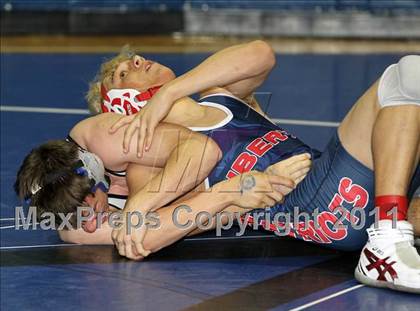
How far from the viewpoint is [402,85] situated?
3211 millimetres

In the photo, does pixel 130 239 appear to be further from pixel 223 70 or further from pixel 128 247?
pixel 223 70

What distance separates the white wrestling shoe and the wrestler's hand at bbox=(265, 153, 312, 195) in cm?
41

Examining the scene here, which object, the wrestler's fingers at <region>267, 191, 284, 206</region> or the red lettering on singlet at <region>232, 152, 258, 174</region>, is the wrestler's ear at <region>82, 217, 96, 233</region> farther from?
the wrestler's fingers at <region>267, 191, 284, 206</region>

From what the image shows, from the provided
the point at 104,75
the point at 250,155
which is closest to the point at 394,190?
the point at 250,155

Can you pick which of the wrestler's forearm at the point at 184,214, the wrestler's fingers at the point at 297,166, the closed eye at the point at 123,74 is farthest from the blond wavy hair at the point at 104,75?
the wrestler's fingers at the point at 297,166

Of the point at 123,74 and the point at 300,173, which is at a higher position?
the point at 123,74

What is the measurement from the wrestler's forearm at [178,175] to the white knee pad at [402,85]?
61 centimetres

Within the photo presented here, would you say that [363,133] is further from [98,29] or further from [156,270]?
[98,29]

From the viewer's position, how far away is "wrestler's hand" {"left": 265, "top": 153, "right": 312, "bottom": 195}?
3.56m

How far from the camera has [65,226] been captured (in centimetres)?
369

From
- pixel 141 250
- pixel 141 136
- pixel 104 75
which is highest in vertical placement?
pixel 104 75

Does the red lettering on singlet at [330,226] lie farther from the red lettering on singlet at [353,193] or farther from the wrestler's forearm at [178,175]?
the wrestler's forearm at [178,175]

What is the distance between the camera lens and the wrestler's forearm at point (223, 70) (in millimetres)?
3584

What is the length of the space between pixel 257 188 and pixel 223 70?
1.36ft
